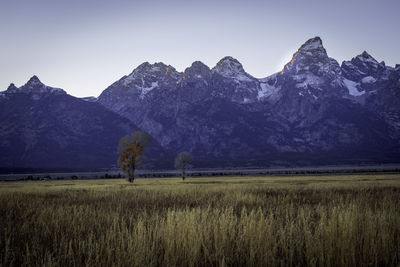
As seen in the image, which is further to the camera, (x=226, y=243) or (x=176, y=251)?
(x=226, y=243)

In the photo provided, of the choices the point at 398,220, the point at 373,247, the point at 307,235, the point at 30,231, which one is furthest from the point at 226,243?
the point at 30,231

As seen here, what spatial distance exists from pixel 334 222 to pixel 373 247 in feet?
3.72

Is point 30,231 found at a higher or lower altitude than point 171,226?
lower

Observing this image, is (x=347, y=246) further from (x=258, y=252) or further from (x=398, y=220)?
(x=398, y=220)

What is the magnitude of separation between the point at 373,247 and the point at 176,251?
144 inches

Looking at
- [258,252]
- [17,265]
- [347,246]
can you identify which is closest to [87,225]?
[17,265]

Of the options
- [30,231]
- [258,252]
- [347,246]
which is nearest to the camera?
[347,246]

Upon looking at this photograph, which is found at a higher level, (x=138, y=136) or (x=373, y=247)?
(x=138, y=136)

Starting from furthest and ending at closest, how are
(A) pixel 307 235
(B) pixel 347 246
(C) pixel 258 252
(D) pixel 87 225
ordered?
1. (D) pixel 87 225
2. (A) pixel 307 235
3. (C) pixel 258 252
4. (B) pixel 347 246

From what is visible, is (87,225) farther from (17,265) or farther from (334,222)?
(334,222)

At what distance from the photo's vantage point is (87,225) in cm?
913

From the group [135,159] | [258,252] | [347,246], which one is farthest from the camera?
[135,159]

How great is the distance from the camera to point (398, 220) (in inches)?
303

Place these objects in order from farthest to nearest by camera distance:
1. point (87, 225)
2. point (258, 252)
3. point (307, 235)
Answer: point (87, 225) < point (307, 235) < point (258, 252)
